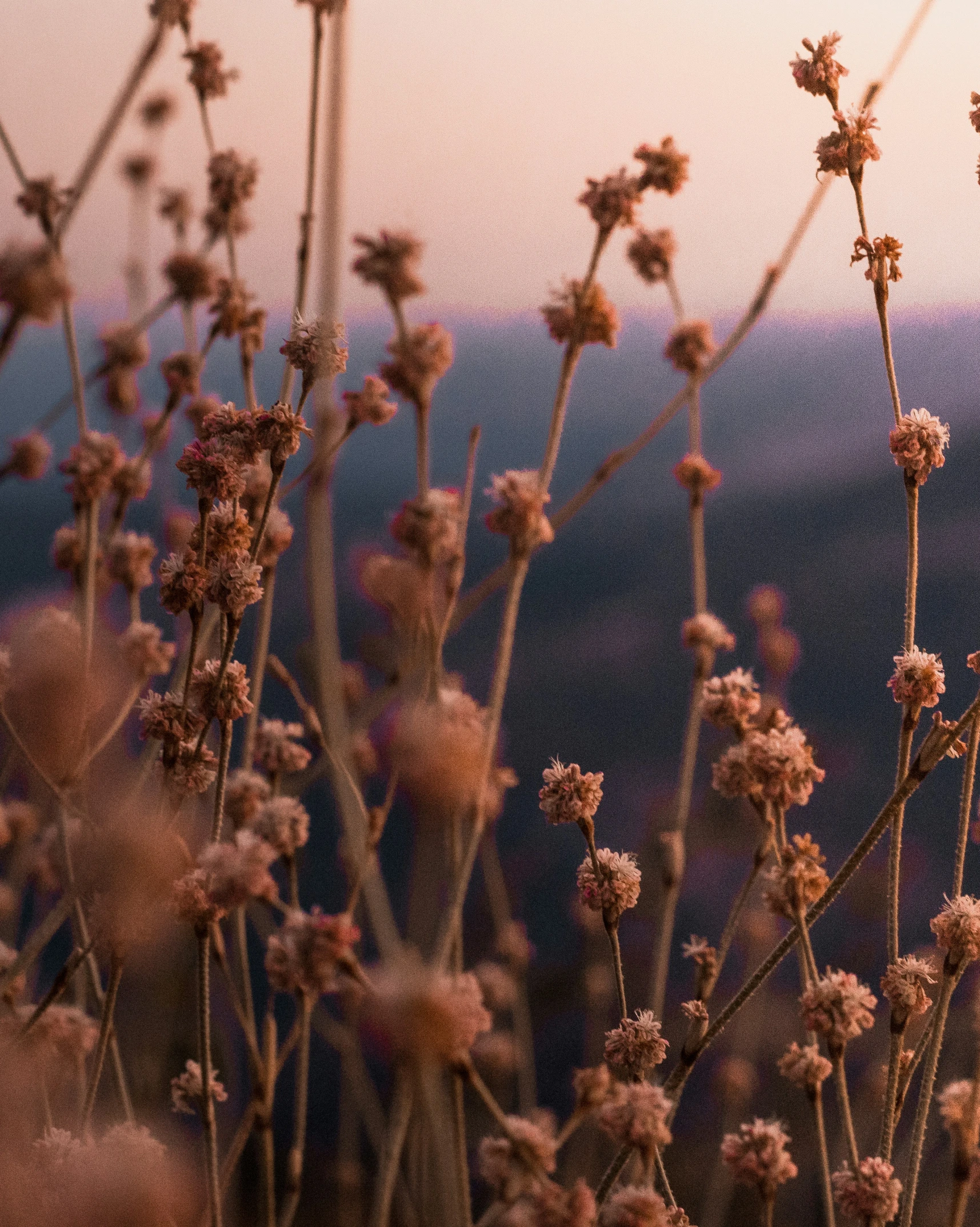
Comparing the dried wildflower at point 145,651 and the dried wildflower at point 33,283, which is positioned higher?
the dried wildflower at point 145,651

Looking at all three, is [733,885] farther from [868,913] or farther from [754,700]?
[754,700]

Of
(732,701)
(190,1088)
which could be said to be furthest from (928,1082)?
(190,1088)

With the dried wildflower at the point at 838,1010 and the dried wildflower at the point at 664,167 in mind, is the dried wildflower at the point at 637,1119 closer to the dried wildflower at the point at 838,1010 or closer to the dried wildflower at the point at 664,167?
the dried wildflower at the point at 838,1010

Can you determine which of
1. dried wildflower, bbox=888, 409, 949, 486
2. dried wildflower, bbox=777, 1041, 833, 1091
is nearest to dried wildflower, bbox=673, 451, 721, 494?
dried wildflower, bbox=888, 409, 949, 486

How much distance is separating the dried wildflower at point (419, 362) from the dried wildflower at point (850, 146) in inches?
8.2

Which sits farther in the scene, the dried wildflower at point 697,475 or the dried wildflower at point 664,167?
the dried wildflower at point 697,475

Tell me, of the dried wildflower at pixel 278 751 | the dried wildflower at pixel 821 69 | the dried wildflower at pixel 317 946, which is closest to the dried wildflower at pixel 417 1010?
the dried wildflower at pixel 317 946

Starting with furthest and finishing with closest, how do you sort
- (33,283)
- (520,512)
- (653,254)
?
1. (653,254)
2. (520,512)
3. (33,283)

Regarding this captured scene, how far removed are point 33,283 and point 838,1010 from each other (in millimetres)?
299

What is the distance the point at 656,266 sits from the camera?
0.49m

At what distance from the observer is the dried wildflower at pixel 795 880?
0.34 m

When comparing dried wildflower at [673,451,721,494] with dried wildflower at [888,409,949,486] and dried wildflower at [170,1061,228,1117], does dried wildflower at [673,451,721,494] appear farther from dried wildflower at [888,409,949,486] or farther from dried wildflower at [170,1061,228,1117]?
dried wildflower at [170,1061,228,1117]

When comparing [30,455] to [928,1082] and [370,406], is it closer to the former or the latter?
[370,406]

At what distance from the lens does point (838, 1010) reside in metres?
0.33
